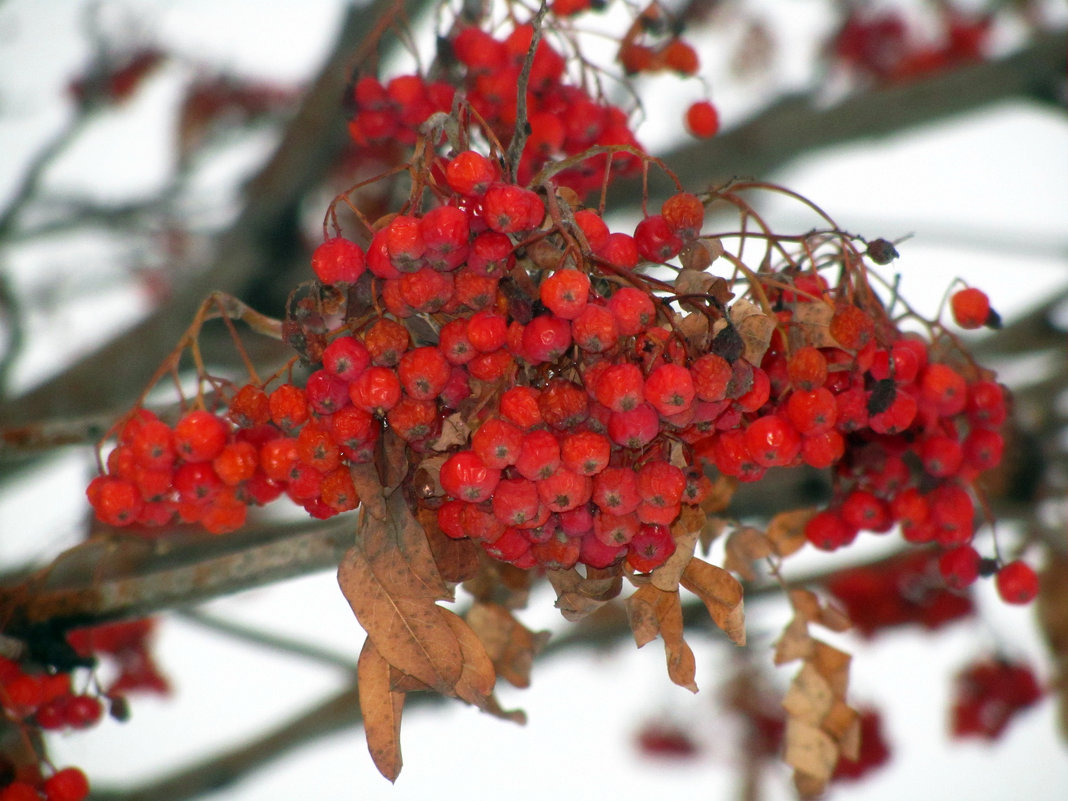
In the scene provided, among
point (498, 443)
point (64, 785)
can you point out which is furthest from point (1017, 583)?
point (64, 785)

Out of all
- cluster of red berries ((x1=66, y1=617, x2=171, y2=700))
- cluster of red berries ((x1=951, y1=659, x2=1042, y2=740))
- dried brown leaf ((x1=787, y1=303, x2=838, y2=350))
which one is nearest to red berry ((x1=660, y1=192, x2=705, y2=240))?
Result: dried brown leaf ((x1=787, y1=303, x2=838, y2=350))

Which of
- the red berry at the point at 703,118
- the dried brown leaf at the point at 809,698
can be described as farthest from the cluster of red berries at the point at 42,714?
the red berry at the point at 703,118

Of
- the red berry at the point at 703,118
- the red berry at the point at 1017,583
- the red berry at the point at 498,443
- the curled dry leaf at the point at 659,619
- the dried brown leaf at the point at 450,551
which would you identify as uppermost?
the red berry at the point at 703,118

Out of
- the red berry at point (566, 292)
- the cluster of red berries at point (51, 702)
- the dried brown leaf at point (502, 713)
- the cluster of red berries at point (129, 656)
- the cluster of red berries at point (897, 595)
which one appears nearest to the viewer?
the red berry at point (566, 292)

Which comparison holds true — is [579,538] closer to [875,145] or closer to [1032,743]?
[875,145]

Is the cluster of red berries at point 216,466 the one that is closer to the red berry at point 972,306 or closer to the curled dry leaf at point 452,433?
the curled dry leaf at point 452,433
